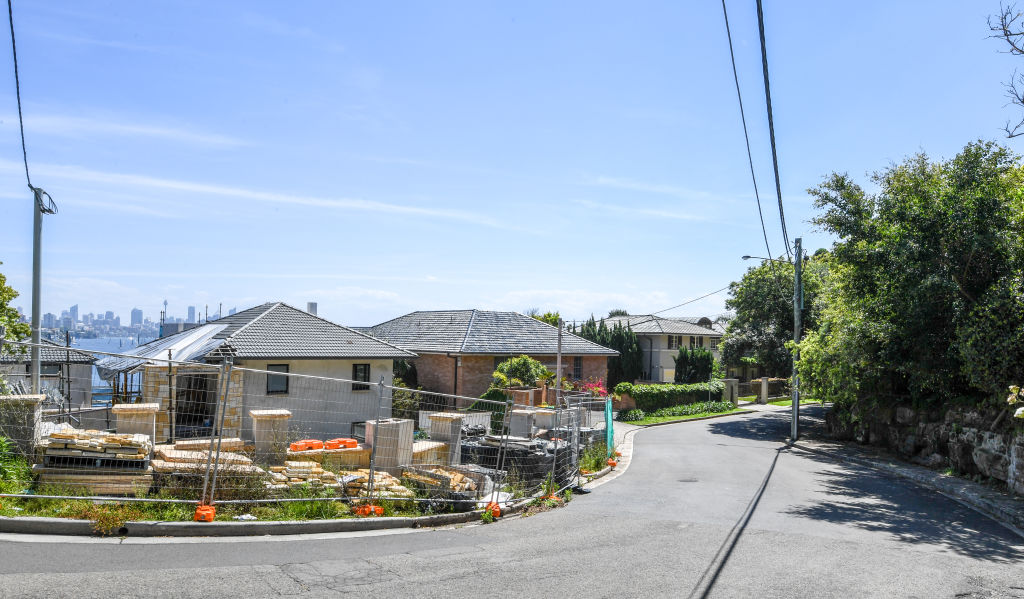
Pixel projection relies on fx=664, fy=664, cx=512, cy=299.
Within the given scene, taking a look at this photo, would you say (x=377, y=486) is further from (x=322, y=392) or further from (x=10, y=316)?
(x=10, y=316)

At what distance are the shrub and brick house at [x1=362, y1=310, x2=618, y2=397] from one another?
4.67 meters

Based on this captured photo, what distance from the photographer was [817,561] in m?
8.02

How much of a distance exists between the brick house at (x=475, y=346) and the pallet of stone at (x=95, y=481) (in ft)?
81.0

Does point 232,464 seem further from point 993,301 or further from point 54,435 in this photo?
point 993,301

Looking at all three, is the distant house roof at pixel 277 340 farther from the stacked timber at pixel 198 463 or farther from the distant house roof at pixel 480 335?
the stacked timber at pixel 198 463

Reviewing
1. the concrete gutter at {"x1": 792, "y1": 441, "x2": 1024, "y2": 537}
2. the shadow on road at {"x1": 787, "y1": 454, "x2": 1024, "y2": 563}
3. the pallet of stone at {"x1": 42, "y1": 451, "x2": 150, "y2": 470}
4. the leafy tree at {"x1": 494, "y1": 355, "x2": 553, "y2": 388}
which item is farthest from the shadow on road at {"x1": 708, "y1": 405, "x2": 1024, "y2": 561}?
the leafy tree at {"x1": 494, "y1": 355, "x2": 553, "y2": 388}

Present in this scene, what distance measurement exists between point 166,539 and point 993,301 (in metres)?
17.0

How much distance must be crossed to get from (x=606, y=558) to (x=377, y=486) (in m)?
3.64

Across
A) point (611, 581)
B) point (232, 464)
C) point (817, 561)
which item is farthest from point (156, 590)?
point (817, 561)

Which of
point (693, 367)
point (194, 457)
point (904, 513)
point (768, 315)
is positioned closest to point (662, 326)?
point (693, 367)

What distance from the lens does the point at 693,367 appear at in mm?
47125

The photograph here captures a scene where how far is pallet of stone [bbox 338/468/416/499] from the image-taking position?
945cm

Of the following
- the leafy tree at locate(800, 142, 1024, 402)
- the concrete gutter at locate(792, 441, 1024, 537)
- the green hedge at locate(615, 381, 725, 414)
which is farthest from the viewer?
the green hedge at locate(615, 381, 725, 414)

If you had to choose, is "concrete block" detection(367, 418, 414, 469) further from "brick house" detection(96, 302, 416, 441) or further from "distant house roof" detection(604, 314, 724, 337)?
"distant house roof" detection(604, 314, 724, 337)
